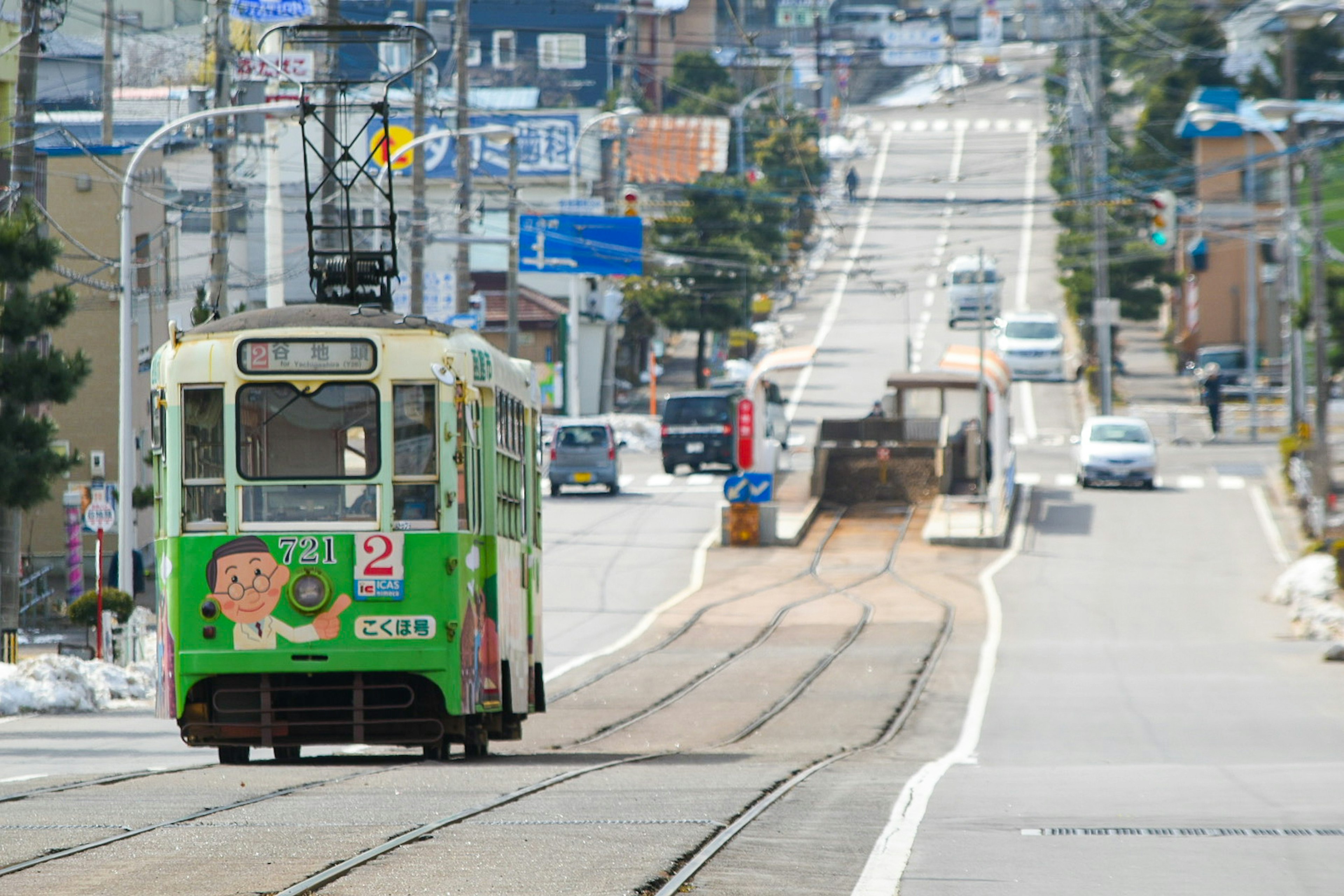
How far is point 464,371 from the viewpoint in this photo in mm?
13180

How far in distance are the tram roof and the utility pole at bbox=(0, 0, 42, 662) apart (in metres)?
11.7

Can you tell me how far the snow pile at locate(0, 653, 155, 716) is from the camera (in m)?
20.2

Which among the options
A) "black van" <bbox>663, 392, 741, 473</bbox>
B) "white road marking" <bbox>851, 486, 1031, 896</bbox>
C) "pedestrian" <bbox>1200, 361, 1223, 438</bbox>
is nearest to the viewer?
"white road marking" <bbox>851, 486, 1031, 896</bbox>

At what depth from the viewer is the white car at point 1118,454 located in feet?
137

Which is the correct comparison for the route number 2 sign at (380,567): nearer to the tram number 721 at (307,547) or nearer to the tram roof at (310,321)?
the tram number 721 at (307,547)

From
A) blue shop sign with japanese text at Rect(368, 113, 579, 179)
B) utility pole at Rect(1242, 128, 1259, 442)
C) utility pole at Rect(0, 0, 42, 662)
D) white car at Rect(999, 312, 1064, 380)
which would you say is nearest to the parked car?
utility pole at Rect(1242, 128, 1259, 442)

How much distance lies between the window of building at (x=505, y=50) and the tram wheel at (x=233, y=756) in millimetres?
81483

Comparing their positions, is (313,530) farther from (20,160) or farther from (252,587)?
(20,160)

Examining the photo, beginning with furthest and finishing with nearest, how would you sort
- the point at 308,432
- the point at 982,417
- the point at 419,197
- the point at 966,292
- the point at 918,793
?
the point at 966,292 < the point at 982,417 < the point at 419,197 < the point at 308,432 < the point at 918,793

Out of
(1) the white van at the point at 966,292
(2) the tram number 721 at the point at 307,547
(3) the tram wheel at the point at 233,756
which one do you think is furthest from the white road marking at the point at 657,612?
(1) the white van at the point at 966,292

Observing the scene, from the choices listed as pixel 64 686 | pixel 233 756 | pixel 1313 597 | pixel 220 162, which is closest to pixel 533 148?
pixel 220 162

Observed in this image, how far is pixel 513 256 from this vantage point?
140 feet

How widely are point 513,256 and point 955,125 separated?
224 feet

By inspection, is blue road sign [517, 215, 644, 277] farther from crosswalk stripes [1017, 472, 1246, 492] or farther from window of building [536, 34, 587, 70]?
window of building [536, 34, 587, 70]
